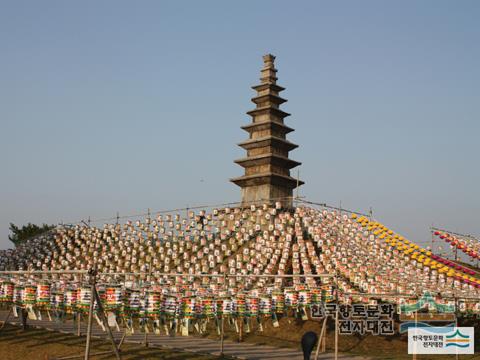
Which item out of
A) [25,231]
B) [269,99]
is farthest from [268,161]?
[25,231]

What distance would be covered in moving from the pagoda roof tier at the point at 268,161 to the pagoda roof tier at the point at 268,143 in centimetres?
154

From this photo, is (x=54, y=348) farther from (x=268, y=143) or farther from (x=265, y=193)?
(x=268, y=143)

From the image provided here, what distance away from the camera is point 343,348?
22.5 meters

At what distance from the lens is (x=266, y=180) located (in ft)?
173

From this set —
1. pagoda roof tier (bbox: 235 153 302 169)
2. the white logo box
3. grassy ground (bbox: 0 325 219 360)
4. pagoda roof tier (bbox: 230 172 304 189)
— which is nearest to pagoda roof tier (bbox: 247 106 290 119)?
pagoda roof tier (bbox: 235 153 302 169)

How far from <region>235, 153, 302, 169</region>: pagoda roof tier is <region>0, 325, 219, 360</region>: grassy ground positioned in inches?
1322

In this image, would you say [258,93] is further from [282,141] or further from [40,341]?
[40,341]

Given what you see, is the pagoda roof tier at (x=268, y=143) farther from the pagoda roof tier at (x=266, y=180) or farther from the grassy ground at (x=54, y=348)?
the grassy ground at (x=54, y=348)

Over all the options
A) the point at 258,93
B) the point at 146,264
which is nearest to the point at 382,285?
the point at 146,264

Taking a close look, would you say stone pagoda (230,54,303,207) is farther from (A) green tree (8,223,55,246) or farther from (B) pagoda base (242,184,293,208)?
(A) green tree (8,223,55,246)

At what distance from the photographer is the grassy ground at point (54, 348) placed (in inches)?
710

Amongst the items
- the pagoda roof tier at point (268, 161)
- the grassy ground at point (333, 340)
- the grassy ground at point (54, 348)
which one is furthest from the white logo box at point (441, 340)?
the pagoda roof tier at point (268, 161)

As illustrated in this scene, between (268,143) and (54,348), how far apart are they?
37.3 metres

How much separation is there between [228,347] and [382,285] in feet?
38.3
